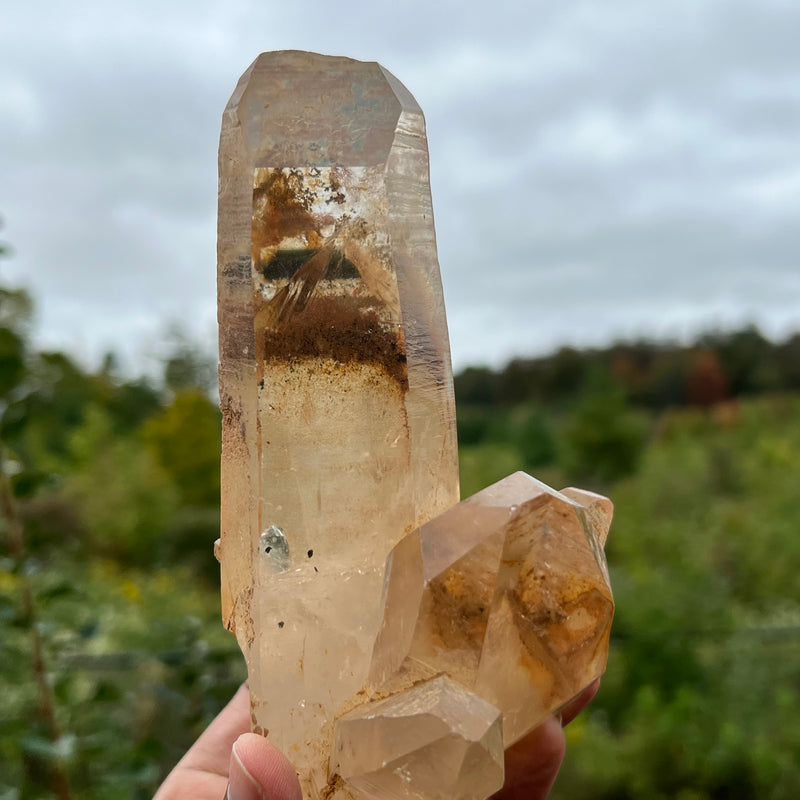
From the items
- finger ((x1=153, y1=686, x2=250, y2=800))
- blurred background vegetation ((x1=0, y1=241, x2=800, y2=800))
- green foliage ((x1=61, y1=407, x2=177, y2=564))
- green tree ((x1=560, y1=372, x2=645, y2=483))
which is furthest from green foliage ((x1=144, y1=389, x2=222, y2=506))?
finger ((x1=153, y1=686, x2=250, y2=800))

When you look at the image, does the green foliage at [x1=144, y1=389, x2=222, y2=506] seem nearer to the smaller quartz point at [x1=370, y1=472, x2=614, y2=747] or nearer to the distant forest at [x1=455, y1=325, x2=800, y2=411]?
the distant forest at [x1=455, y1=325, x2=800, y2=411]

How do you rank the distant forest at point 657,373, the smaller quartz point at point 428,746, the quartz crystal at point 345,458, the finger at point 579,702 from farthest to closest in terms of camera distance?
the distant forest at point 657,373, the finger at point 579,702, the quartz crystal at point 345,458, the smaller quartz point at point 428,746

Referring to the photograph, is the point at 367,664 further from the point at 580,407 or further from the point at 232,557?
the point at 580,407

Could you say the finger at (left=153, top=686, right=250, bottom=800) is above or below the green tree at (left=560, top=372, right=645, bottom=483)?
above

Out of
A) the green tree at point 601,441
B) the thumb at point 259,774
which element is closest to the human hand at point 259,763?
the thumb at point 259,774

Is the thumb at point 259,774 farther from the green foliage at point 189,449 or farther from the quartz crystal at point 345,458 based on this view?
the green foliage at point 189,449

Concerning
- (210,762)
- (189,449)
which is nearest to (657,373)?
(189,449)
